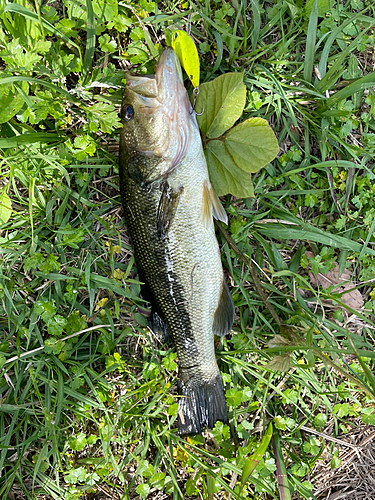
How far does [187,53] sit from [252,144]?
78cm

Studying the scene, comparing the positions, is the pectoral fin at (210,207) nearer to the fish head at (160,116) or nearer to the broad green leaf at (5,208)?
the fish head at (160,116)

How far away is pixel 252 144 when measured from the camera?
2.40 m

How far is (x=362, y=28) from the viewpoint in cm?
277

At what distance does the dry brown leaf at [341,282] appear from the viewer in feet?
9.36

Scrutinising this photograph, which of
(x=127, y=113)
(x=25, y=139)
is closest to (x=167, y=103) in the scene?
(x=127, y=113)

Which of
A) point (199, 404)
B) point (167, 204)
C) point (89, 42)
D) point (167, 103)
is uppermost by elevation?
point (89, 42)

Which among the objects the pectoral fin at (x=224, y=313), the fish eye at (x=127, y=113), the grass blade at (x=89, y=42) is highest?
the grass blade at (x=89, y=42)

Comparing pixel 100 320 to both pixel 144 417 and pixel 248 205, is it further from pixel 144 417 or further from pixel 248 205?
pixel 248 205

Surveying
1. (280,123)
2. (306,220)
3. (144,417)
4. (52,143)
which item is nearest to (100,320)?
(144,417)

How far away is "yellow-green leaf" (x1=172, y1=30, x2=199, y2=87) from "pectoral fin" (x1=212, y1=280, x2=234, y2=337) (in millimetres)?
1542

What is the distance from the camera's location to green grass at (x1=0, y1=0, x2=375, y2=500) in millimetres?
2539

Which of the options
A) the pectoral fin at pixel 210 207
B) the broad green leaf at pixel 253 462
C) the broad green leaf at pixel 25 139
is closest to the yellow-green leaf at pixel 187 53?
the pectoral fin at pixel 210 207

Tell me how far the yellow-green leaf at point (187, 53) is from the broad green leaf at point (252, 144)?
0.47 meters

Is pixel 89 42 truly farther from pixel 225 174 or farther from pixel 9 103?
pixel 225 174
